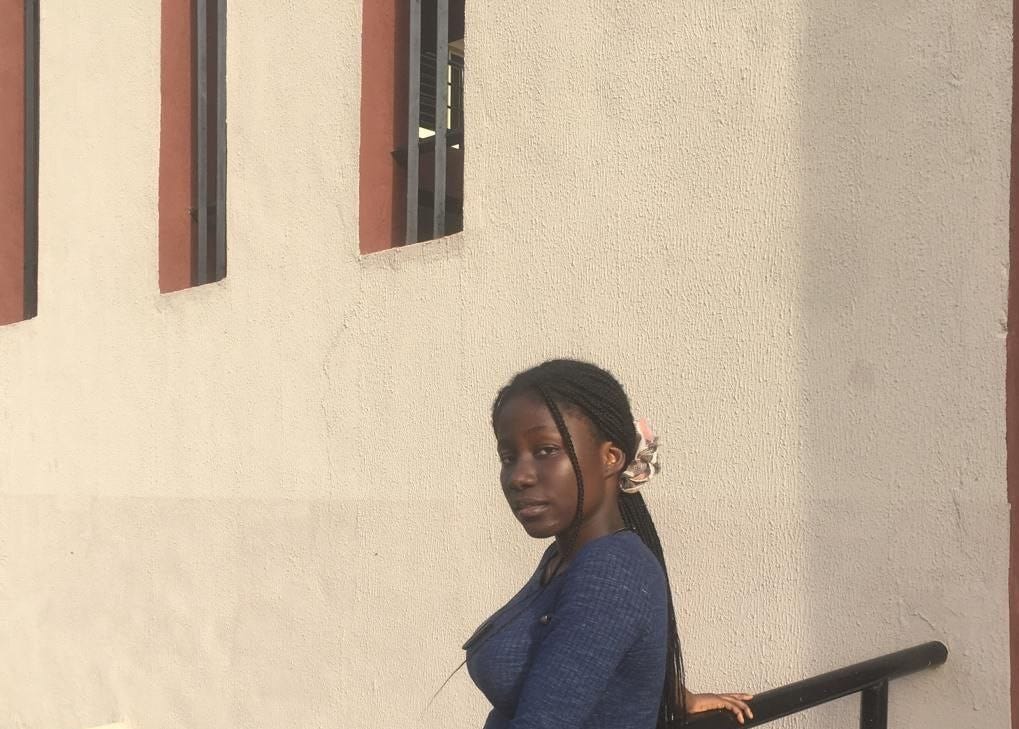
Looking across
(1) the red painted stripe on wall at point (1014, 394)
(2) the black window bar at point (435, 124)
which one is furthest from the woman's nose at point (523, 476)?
(2) the black window bar at point (435, 124)

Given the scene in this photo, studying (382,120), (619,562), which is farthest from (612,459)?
(382,120)

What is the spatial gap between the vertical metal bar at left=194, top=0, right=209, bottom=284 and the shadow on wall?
3.38 metres

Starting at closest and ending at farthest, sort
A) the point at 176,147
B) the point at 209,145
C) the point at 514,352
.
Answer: the point at 514,352, the point at 176,147, the point at 209,145

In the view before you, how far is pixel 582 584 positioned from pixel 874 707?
92 centimetres

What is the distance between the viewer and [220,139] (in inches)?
222

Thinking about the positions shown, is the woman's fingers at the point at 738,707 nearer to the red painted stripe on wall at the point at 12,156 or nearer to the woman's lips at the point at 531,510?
the woman's lips at the point at 531,510

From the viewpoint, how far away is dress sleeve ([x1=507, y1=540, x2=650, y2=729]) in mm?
1638

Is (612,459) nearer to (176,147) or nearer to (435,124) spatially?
(435,124)

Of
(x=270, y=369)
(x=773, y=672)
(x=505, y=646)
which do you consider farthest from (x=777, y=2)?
(x=270, y=369)

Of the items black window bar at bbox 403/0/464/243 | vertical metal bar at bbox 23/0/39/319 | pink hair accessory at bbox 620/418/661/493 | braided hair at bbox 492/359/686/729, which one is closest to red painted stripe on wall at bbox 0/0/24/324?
vertical metal bar at bbox 23/0/39/319

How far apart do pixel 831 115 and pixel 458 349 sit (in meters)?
1.53

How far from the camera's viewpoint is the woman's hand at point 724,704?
6.28 feet

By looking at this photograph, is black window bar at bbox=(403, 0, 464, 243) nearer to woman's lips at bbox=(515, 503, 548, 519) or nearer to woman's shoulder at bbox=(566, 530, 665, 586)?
woman's lips at bbox=(515, 503, 548, 519)

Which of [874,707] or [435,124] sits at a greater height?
[435,124]
